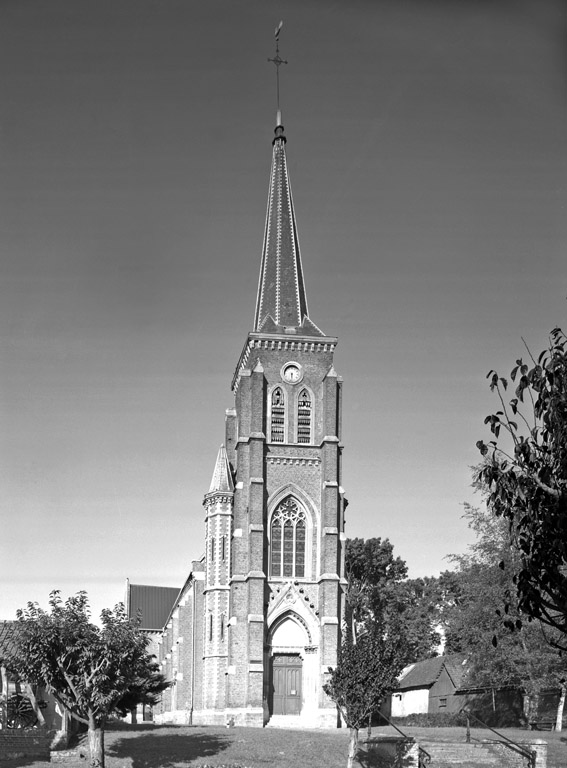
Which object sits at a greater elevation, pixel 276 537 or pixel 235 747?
pixel 276 537

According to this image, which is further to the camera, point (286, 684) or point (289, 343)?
point (289, 343)

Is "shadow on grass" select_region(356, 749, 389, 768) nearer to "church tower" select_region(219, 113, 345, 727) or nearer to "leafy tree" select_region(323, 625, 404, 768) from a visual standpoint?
"leafy tree" select_region(323, 625, 404, 768)

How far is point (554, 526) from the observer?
10.6 meters

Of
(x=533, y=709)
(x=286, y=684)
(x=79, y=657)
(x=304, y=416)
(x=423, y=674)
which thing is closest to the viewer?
(x=79, y=657)

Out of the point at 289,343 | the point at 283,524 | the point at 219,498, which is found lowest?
the point at 283,524

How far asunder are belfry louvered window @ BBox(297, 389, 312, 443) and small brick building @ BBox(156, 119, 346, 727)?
0.21 ft

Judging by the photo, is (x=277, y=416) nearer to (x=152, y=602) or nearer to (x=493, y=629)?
(x=493, y=629)

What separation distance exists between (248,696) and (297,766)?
53.9 feet

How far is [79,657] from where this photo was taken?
99.8 ft

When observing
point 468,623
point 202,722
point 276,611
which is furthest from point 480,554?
point 202,722

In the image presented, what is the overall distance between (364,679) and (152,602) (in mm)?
62523

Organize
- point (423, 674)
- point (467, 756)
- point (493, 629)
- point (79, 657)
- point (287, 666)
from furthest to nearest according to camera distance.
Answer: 1. point (423, 674)
2. point (287, 666)
3. point (493, 629)
4. point (467, 756)
5. point (79, 657)

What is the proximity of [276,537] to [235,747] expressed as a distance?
1744 centimetres

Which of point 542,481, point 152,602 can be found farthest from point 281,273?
point 542,481
